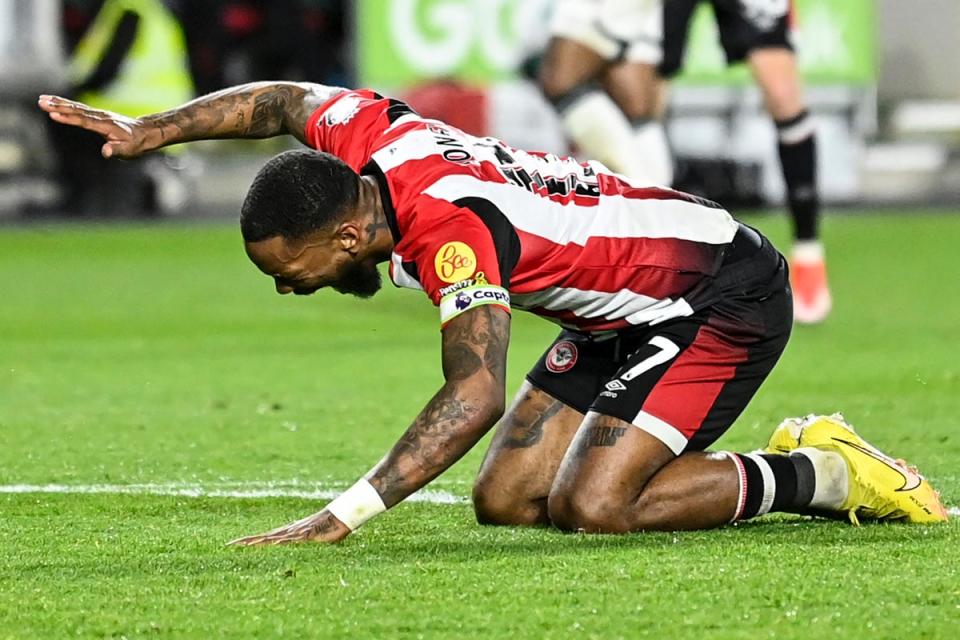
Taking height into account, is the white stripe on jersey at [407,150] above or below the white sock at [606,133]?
above

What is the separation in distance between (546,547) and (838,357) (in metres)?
4.78

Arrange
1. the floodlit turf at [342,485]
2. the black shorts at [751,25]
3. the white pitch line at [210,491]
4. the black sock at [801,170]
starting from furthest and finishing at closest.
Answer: the black sock at [801,170] < the black shorts at [751,25] < the white pitch line at [210,491] < the floodlit turf at [342,485]

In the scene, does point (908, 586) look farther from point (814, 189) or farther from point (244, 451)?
point (814, 189)

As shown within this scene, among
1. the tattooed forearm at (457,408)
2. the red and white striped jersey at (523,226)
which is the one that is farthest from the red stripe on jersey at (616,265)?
the tattooed forearm at (457,408)

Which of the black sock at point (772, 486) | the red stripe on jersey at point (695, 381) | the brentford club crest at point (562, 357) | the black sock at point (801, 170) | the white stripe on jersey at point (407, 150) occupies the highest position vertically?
the white stripe on jersey at point (407, 150)

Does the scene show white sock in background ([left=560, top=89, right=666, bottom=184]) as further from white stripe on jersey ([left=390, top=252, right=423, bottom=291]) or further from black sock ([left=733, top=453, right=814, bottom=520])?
white stripe on jersey ([left=390, top=252, right=423, bottom=291])

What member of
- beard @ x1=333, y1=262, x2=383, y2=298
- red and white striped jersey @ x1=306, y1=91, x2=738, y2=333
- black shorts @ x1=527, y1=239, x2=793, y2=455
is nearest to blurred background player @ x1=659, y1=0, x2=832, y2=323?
black shorts @ x1=527, y1=239, x2=793, y2=455

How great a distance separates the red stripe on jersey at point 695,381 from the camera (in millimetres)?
5219

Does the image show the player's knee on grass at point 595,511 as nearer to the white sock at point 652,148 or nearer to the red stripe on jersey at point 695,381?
the red stripe on jersey at point 695,381

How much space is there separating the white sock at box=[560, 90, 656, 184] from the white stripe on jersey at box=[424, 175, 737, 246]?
4.99m

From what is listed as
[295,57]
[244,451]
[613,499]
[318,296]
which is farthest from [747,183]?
[613,499]

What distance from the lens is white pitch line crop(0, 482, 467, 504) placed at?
577 cm

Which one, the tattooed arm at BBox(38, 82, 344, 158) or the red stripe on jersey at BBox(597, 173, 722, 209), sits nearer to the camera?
the red stripe on jersey at BBox(597, 173, 722, 209)

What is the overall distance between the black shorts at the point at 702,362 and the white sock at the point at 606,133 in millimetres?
4955
